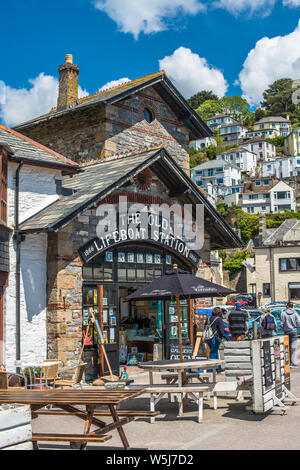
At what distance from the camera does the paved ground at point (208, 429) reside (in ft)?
23.3

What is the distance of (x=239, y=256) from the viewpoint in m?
74.4

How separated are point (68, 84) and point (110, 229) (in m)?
10.2

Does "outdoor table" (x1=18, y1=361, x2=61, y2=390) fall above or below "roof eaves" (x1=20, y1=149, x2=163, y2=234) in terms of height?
below

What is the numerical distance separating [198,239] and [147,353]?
367cm

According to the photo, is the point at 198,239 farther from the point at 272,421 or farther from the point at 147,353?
the point at 272,421

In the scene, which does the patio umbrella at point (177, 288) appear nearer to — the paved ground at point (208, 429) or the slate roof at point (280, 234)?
the paved ground at point (208, 429)

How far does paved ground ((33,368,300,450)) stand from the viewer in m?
7.11

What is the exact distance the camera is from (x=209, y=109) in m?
148

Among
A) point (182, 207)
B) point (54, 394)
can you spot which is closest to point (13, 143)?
point (182, 207)

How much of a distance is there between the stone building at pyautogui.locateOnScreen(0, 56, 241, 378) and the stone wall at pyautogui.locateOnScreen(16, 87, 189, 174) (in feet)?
0.12

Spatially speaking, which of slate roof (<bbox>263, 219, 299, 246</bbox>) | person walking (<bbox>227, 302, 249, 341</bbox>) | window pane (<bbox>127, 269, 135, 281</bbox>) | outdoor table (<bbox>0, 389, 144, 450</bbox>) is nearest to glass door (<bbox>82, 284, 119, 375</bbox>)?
window pane (<bbox>127, 269, 135, 281</bbox>)

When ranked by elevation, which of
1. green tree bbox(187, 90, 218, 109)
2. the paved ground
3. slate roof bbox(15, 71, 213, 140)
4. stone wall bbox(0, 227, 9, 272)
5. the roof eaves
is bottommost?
the paved ground

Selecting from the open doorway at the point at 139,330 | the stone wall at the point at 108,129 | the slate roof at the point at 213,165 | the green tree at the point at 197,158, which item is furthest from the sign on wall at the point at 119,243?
the green tree at the point at 197,158

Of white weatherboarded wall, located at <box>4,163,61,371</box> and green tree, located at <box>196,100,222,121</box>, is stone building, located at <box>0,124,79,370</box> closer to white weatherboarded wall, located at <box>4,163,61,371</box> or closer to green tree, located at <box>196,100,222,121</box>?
white weatherboarded wall, located at <box>4,163,61,371</box>
